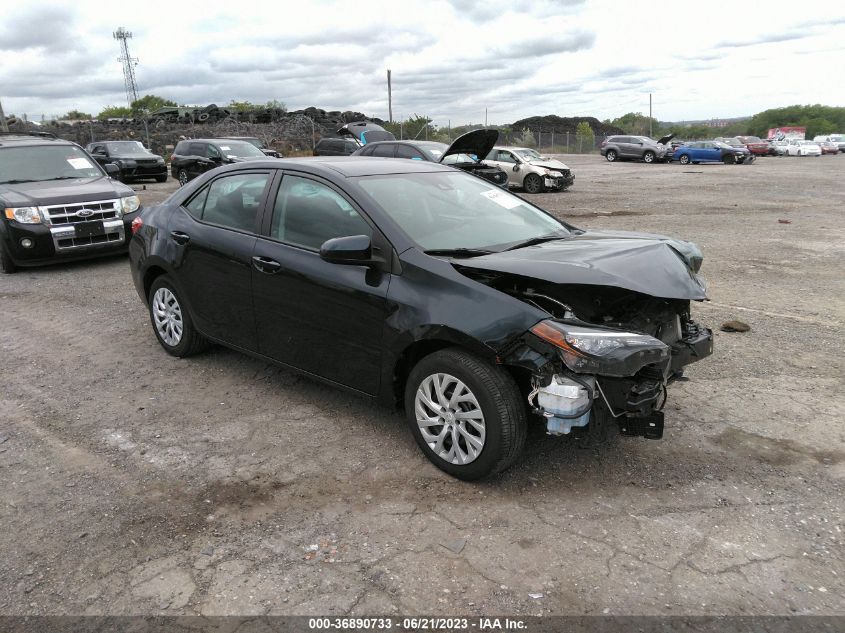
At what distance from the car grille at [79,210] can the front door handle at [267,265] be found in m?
5.65

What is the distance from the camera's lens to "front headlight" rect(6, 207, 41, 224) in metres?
8.42

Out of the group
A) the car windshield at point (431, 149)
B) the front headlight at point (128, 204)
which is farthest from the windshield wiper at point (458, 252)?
the car windshield at point (431, 149)

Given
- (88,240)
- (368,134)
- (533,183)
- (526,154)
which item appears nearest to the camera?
(88,240)

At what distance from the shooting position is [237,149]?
18812 mm

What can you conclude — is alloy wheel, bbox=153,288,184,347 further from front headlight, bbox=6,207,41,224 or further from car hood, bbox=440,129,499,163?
front headlight, bbox=6,207,41,224

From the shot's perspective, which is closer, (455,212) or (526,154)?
(455,212)

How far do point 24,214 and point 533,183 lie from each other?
14.7 m

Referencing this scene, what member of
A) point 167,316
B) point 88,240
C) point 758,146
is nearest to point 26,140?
point 88,240

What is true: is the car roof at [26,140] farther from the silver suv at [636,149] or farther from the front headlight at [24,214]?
the silver suv at [636,149]

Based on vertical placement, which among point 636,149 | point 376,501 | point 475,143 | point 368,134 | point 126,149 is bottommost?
point 376,501

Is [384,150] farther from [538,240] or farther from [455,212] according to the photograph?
[538,240]

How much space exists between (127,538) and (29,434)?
1582mm

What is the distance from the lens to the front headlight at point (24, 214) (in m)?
8.42

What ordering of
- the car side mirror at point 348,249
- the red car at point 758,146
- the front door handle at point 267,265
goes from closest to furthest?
the car side mirror at point 348,249
the front door handle at point 267,265
the red car at point 758,146
